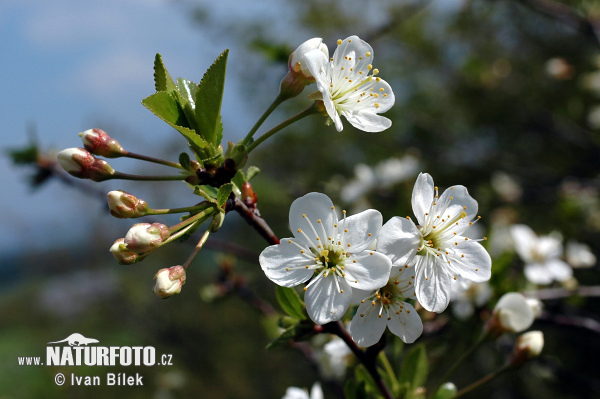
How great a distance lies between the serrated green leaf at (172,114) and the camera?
2.10ft

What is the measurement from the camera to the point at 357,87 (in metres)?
0.86

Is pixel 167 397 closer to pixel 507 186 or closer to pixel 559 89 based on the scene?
pixel 507 186

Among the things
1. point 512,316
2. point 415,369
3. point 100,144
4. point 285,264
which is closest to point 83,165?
point 100,144

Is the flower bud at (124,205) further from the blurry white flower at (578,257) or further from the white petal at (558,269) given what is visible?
the blurry white flower at (578,257)

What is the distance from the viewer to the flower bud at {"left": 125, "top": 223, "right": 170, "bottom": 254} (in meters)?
0.63

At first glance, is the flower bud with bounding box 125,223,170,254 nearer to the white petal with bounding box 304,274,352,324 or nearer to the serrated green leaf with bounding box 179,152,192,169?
the serrated green leaf with bounding box 179,152,192,169

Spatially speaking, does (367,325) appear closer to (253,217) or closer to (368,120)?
(253,217)

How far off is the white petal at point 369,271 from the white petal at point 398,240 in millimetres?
17

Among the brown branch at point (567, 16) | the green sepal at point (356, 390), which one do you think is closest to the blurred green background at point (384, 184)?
the brown branch at point (567, 16)

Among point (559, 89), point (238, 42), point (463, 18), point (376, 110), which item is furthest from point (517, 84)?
point (376, 110)

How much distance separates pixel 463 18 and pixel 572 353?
448 cm

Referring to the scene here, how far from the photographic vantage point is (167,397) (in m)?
4.04

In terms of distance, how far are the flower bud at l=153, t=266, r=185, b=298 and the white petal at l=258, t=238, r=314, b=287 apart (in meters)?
0.12

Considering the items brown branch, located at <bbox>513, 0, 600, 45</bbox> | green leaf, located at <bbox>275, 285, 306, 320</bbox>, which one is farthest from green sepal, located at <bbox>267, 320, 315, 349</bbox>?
brown branch, located at <bbox>513, 0, 600, 45</bbox>
